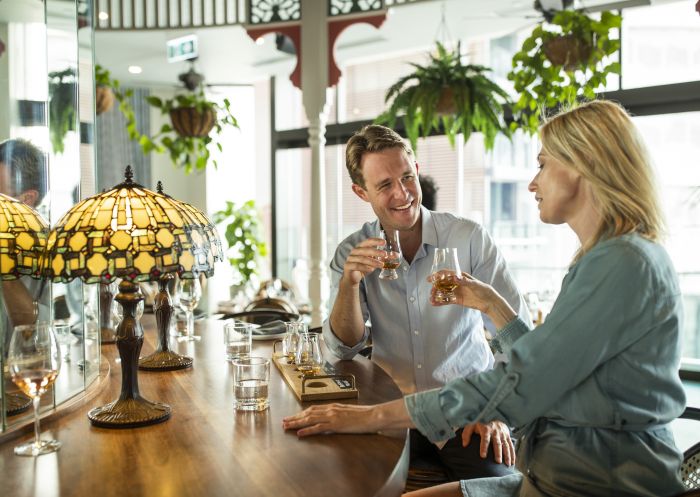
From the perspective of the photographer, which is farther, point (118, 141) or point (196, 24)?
point (118, 141)

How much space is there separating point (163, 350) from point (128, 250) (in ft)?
2.73

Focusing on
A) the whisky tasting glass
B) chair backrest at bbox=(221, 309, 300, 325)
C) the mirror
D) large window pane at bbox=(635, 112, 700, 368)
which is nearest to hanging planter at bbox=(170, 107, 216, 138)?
chair backrest at bbox=(221, 309, 300, 325)

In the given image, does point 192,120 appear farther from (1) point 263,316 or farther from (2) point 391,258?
(2) point 391,258

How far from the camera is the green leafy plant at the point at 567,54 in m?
3.85

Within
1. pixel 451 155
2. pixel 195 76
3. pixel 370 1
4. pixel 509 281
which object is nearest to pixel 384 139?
pixel 509 281

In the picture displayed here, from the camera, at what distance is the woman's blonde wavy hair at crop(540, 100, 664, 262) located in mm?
1502

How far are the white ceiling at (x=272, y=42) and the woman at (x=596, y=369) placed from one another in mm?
3608

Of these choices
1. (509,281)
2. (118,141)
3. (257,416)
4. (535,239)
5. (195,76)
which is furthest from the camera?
(118,141)

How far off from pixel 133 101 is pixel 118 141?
574 millimetres

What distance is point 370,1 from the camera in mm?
5348

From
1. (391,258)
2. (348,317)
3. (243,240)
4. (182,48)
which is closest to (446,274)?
(391,258)

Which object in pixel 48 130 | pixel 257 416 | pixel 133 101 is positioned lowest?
pixel 257 416

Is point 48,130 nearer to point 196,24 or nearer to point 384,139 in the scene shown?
point 384,139

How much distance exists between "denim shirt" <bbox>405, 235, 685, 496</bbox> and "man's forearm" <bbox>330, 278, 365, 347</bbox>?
0.83 metres
